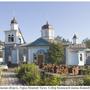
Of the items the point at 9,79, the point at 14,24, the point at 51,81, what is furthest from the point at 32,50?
the point at 51,81

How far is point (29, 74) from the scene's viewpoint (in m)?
8.12

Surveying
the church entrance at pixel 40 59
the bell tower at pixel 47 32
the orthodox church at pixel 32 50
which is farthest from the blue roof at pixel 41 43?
the church entrance at pixel 40 59

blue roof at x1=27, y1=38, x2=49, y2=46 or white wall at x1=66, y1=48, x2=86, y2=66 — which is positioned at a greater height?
blue roof at x1=27, y1=38, x2=49, y2=46

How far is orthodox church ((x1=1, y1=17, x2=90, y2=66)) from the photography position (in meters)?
9.16

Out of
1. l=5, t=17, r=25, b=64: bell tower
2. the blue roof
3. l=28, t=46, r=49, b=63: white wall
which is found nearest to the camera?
l=5, t=17, r=25, b=64: bell tower

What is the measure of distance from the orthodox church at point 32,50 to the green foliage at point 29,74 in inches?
25.9

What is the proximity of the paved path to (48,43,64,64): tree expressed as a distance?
1356 millimetres

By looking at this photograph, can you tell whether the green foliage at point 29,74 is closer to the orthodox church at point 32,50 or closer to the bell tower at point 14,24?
the orthodox church at point 32,50

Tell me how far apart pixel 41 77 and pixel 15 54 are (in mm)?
1366

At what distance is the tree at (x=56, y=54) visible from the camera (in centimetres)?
952

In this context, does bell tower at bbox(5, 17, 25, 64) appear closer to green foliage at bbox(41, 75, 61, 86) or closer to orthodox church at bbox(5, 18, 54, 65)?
orthodox church at bbox(5, 18, 54, 65)

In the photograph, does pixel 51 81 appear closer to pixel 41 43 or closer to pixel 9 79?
pixel 9 79

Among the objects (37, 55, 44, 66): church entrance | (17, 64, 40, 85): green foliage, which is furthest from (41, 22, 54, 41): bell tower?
(17, 64, 40, 85): green foliage

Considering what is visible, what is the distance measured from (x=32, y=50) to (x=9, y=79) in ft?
7.72
